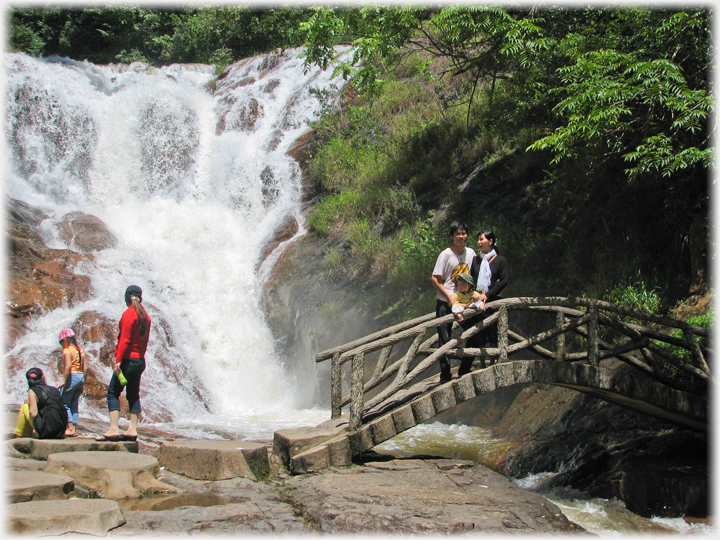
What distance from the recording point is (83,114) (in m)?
20.8

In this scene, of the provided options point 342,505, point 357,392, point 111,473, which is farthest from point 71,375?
point 342,505

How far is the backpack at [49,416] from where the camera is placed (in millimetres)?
6688

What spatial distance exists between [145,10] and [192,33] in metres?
3.18

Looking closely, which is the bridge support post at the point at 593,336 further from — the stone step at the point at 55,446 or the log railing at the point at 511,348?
the stone step at the point at 55,446

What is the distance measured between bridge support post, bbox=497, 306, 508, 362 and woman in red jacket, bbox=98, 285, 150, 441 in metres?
4.05

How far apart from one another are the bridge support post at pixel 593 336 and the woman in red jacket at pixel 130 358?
5.22 meters

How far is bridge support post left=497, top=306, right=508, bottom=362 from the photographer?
710cm

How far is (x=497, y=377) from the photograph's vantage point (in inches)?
277

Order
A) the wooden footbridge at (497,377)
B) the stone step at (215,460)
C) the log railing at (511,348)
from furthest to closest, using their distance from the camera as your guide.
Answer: the log railing at (511,348) → the wooden footbridge at (497,377) → the stone step at (215,460)

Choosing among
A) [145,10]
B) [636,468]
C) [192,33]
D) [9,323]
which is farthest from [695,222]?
[145,10]

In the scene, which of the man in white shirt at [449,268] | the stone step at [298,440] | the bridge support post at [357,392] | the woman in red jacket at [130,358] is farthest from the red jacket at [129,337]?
the man in white shirt at [449,268]

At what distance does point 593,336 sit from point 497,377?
4.52 ft

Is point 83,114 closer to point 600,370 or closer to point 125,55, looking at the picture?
point 125,55

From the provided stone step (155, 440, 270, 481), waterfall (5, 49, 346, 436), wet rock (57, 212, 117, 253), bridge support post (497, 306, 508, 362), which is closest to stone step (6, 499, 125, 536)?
stone step (155, 440, 270, 481)
